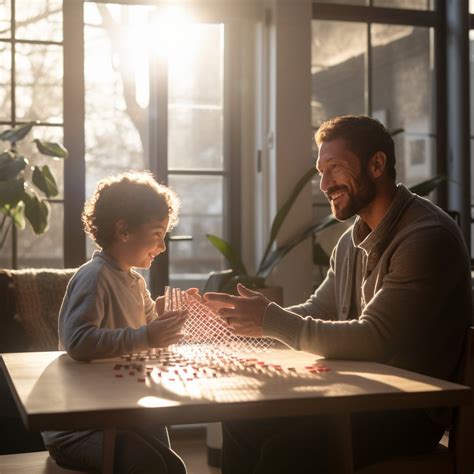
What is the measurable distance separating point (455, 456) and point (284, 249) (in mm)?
2270

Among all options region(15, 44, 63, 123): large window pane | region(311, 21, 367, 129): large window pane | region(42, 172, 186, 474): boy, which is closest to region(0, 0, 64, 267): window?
region(15, 44, 63, 123): large window pane

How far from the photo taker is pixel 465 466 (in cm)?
178

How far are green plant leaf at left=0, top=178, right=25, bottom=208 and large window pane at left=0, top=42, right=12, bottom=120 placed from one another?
2.05 ft

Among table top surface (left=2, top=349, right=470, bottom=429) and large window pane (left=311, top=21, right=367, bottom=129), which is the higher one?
large window pane (left=311, top=21, right=367, bottom=129)

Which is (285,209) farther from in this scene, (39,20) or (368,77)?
(39,20)

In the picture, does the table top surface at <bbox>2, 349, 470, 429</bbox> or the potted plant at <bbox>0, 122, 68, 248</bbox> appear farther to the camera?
the potted plant at <bbox>0, 122, 68, 248</bbox>

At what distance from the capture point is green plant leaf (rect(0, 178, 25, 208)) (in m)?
3.42

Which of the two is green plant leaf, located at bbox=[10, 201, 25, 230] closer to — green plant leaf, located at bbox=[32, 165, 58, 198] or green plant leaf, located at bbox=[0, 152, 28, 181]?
green plant leaf, located at bbox=[32, 165, 58, 198]

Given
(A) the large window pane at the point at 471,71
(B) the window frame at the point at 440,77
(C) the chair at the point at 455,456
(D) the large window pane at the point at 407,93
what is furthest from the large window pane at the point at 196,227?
(C) the chair at the point at 455,456

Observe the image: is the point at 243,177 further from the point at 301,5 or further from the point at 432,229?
the point at 432,229

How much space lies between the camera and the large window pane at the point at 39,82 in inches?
156

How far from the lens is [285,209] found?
13.0ft

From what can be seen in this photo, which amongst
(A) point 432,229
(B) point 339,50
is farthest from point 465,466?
(B) point 339,50

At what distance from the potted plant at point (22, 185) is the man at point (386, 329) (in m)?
1.65
